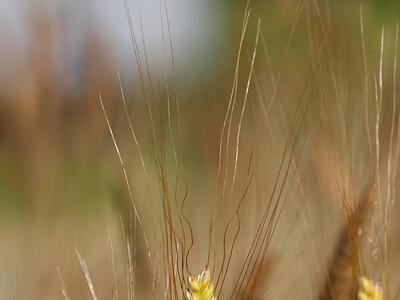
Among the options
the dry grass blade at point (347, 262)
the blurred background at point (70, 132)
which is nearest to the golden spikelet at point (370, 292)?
→ the dry grass blade at point (347, 262)

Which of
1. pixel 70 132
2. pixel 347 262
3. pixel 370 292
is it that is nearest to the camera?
pixel 370 292

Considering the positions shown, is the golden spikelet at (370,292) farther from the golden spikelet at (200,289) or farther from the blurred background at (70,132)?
the blurred background at (70,132)

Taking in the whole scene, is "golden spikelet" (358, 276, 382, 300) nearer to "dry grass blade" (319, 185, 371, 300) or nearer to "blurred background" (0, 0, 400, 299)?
"dry grass blade" (319, 185, 371, 300)

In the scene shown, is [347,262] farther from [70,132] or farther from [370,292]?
[70,132]

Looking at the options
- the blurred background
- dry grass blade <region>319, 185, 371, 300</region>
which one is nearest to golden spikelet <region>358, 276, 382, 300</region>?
dry grass blade <region>319, 185, 371, 300</region>

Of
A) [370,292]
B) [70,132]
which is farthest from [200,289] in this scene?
[70,132]

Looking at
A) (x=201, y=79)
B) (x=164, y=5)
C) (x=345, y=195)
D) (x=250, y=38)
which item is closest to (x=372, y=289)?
(x=345, y=195)

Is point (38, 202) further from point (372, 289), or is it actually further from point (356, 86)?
point (372, 289)

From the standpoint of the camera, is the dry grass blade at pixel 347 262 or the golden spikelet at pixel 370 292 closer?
the golden spikelet at pixel 370 292
